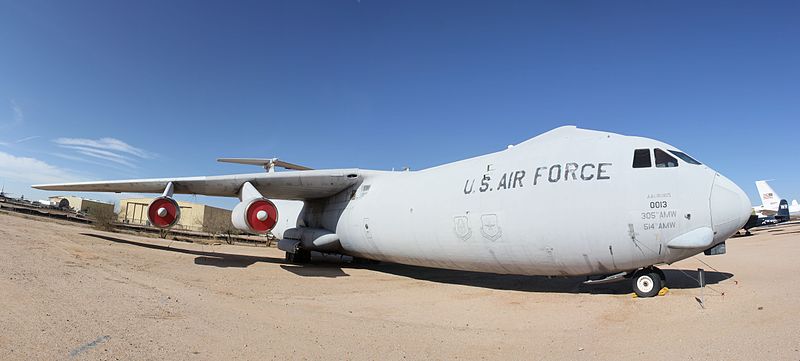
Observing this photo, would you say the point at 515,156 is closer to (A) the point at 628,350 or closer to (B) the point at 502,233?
(B) the point at 502,233

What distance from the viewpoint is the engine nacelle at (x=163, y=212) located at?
11.0 metres

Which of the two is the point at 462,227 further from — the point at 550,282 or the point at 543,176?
the point at 550,282

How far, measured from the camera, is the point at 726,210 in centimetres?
621

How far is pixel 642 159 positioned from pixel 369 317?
5016 mm

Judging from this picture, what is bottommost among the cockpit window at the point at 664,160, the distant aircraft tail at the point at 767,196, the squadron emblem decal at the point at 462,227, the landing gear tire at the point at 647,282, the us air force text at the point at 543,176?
the landing gear tire at the point at 647,282

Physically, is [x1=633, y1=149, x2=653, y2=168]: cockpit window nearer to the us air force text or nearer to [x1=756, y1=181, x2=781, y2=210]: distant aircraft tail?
the us air force text

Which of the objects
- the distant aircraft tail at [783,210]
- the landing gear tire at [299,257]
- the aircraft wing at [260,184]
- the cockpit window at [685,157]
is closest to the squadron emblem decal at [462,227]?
the cockpit window at [685,157]

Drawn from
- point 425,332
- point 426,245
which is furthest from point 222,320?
point 426,245

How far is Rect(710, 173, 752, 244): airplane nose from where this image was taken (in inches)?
243

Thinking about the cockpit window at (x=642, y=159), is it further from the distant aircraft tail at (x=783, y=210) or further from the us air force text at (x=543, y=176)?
the distant aircraft tail at (x=783, y=210)

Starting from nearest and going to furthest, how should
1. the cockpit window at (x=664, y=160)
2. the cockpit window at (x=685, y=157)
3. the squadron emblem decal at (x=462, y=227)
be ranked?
the cockpit window at (x=664, y=160), the cockpit window at (x=685, y=157), the squadron emblem decal at (x=462, y=227)

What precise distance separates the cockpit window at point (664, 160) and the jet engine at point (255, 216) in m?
8.64

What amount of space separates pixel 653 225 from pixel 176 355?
21.1 feet

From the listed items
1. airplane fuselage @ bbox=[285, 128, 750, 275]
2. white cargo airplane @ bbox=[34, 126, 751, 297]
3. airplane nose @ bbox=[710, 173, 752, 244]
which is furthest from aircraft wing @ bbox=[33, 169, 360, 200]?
airplane nose @ bbox=[710, 173, 752, 244]
